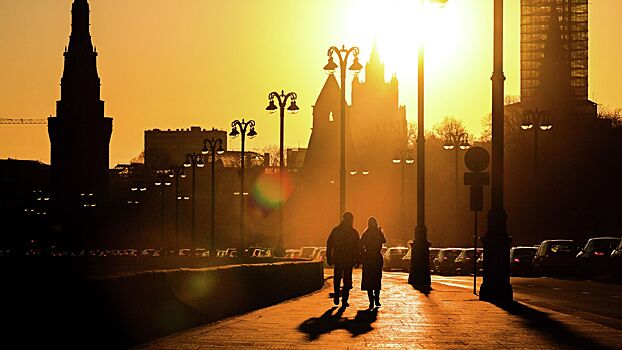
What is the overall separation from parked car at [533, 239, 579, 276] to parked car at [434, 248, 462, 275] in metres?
11.7

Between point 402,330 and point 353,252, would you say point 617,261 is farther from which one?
point 402,330

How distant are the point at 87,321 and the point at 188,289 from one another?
5010mm

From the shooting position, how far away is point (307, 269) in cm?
3866

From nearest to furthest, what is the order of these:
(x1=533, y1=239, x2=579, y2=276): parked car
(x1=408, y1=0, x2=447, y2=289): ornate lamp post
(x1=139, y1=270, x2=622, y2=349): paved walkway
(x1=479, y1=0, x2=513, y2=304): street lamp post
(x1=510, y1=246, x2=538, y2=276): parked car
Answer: (x1=139, y1=270, x2=622, y2=349): paved walkway < (x1=479, y1=0, x2=513, y2=304): street lamp post < (x1=408, y1=0, x2=447, y2=289): ornate lamp post < (x1=533, y1=239, x2=579, y2=276): parked car < (x1=510, y1=246, x2=538, y2=276): parked car

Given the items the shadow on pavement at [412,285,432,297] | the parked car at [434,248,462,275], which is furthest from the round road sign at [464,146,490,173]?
the parked car at [434,248,462,275]


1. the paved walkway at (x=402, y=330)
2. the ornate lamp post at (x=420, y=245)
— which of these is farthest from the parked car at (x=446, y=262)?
the paved walkway at (x=402, y=330)

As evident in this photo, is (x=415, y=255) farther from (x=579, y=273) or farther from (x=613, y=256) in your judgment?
(x=579, y=273)

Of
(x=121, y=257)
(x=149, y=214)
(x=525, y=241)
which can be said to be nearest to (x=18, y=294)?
(x=121, y=257)

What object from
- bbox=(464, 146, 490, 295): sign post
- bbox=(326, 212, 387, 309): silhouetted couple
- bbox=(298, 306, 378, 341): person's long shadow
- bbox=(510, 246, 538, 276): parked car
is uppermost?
bbox=(464, 146, 490, 295): sign post

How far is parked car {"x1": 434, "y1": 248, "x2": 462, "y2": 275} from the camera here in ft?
229

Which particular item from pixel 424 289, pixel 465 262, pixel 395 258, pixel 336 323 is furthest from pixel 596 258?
pixel 336 323

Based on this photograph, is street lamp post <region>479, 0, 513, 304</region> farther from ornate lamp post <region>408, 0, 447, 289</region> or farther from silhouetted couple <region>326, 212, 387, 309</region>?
ornate lamp post <region>408, 0, 447, 289</region>

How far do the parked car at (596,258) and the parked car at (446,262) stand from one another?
15.5 m

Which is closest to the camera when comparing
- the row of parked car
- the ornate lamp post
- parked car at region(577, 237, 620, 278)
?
the ornate lamp post
